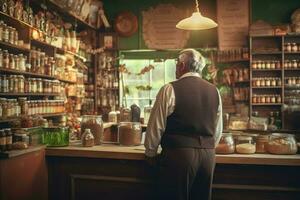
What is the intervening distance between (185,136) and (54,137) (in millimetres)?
1151

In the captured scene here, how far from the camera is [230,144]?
8.95 ft

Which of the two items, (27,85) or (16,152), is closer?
(16,152)

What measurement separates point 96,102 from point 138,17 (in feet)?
6.52

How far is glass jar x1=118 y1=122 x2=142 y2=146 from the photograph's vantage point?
3064mm

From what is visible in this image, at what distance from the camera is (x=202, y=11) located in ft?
24.9

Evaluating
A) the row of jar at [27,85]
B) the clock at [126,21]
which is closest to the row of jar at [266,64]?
the clock at [126,21]

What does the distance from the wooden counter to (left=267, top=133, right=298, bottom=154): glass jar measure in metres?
0.08

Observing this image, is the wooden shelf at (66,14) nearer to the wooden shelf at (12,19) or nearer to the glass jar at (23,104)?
the wooden shelf at (12,19)

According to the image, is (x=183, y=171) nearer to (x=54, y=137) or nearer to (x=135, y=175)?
(x=135, y=175)

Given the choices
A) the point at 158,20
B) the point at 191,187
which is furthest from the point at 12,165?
the point at 158,20

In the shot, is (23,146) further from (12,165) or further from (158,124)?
(158,124)

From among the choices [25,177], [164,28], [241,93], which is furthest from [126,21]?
[25,177]

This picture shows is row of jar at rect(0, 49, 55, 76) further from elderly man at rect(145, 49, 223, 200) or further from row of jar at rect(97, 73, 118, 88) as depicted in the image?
elderly man at rect(145, 49, 223, 200)

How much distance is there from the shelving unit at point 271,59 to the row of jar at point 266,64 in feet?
0.12
